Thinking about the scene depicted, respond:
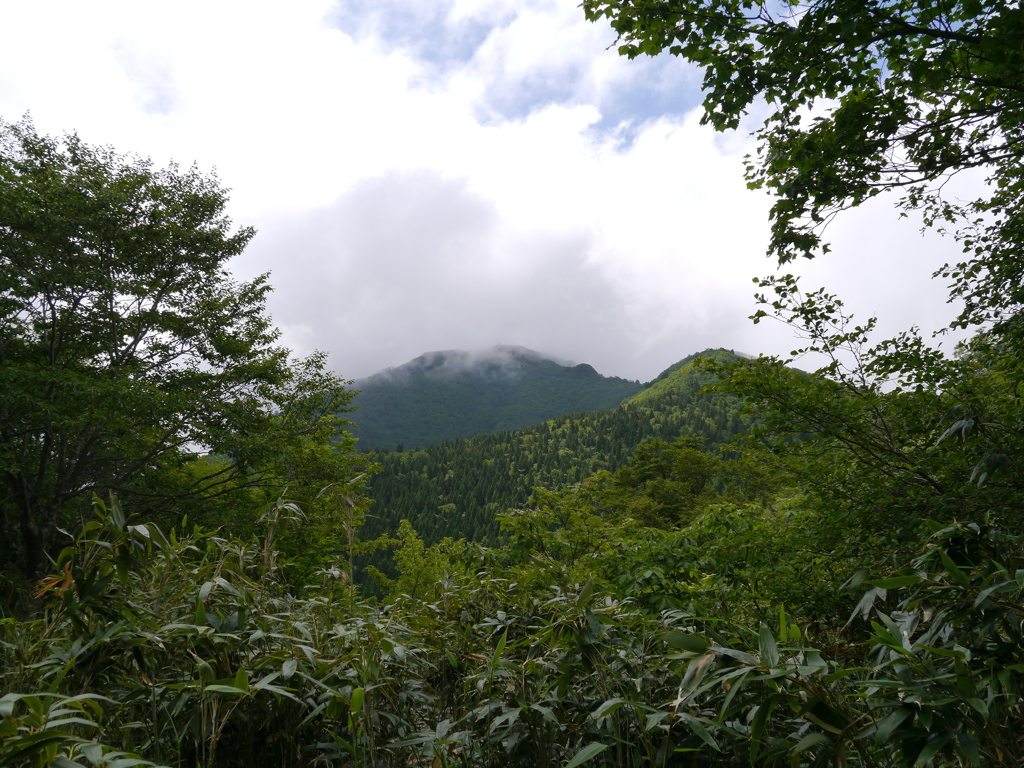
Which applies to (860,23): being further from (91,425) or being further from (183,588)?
(91,425)

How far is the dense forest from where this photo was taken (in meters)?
1.19

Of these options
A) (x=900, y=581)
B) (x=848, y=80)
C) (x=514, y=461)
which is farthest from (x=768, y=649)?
(x=514, y=461)

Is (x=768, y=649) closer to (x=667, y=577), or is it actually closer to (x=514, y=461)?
(x=667, y=577)

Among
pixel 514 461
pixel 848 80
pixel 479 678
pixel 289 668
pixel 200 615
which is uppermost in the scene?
pixel 848 80

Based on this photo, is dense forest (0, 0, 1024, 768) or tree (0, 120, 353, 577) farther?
tree (0, 120, 353, 577)

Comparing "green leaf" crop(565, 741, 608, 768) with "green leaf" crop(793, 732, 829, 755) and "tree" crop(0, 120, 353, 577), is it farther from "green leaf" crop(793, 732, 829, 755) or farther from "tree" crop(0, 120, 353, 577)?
"tree" crop(0, 120, 353, 577)

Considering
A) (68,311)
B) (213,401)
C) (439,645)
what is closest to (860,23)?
(439,645)

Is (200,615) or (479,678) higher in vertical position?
(200,615)

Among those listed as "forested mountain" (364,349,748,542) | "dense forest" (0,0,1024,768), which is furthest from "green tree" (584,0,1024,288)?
"forested mountain" (364,349,748,542)

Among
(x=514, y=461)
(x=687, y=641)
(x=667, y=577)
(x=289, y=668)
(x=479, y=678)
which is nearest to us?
(x=687, y=641)

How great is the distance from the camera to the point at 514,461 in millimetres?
97688

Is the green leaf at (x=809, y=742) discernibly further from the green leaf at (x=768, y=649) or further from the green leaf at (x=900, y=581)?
the green leaf at (x=900, y=581)

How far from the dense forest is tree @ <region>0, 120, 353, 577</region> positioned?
113 mm

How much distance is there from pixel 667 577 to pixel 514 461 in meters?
→ 93.6
